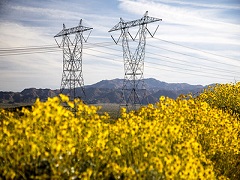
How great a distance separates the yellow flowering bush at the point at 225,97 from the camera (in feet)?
63.4

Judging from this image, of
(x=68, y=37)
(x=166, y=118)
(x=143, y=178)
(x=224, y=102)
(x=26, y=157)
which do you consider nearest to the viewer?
(x=143, y=178)

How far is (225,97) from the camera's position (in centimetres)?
2008

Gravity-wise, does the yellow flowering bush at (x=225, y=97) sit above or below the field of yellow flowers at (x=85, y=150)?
above

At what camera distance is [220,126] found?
10898 mm

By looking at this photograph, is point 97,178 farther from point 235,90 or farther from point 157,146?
point 235,90

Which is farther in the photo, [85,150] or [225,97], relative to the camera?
[225,97]

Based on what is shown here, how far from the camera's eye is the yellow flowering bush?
19328 millimetres

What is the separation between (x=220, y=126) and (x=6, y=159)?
6988 millimetres

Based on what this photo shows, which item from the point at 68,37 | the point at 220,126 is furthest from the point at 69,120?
the point at 68,37

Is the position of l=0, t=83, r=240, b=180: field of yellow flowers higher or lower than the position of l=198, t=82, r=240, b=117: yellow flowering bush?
lower

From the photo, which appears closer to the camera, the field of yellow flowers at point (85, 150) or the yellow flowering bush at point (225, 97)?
the field of yellow flowers at point (85, 150)

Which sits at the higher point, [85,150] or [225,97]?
[225,97]

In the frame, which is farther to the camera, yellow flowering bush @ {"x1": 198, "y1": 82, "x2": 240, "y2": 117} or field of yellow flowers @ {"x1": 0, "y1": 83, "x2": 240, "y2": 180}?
yellow flowering bush @ {"x1": 198, "y1": 82, "x2": 240, "y2": 117}

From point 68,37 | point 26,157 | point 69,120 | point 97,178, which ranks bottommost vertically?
point 97,178
